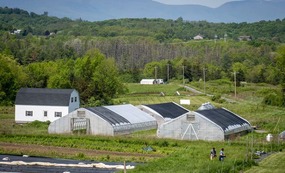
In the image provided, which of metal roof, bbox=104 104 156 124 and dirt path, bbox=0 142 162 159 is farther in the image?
metal roof, bbox=104 104 156 124

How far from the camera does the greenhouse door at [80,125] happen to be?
45.3 meters

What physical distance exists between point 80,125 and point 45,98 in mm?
9555

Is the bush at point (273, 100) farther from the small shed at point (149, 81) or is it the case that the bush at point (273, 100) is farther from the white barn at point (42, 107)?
the small shed at point (149, 81)

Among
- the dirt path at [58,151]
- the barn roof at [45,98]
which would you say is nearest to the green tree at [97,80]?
the barn roof at [45,98]

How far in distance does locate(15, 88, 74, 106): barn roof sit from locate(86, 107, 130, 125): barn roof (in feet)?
22.8

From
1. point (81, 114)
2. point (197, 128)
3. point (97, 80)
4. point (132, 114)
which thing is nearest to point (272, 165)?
point (197, 128)

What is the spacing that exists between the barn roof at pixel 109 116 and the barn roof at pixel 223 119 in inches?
210

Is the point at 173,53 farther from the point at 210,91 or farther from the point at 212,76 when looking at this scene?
the point at 210,91

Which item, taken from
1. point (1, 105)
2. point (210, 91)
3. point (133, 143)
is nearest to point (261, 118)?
point (133, 143)

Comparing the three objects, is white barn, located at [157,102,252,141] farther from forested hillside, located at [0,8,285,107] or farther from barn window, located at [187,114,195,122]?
forested hillside, located at [0,8,285,107]

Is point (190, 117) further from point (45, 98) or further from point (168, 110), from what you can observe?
point (45, 98)

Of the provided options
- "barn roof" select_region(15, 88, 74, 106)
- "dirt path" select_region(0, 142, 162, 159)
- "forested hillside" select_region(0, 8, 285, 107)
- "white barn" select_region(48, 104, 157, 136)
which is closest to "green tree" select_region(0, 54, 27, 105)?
"forested hillside" select_region(0, 8, 285, 107)

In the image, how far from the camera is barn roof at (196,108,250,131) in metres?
43.7

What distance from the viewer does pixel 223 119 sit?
149ft
